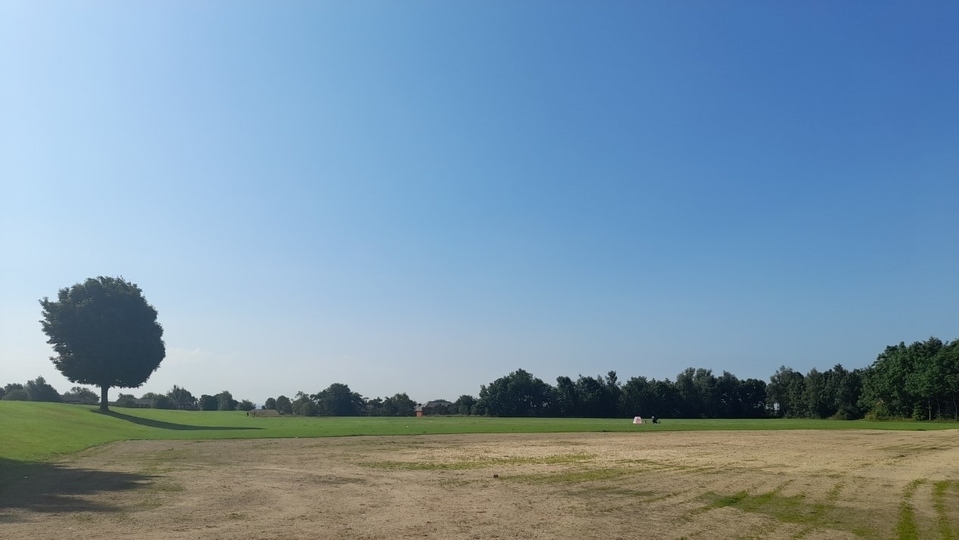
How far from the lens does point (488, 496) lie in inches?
738

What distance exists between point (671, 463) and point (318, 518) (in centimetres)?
1889

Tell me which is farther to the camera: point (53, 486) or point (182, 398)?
point (182, 398)

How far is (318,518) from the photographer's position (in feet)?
49.8

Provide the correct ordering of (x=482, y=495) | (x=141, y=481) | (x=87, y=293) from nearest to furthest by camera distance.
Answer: (x=482, y=495) → (x=141, y=481) → (x=87, y=293)

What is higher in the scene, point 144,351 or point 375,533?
point 144,351

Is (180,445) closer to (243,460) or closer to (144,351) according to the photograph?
(243,460)

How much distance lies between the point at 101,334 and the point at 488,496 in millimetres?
71045

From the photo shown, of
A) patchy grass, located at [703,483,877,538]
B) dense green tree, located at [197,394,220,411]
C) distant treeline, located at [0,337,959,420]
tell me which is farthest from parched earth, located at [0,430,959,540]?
dense green tree, located at [197,394,220,411]

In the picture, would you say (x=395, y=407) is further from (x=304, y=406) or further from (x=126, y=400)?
(x=126, y=400)

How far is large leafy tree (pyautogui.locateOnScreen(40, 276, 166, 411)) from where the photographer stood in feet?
242

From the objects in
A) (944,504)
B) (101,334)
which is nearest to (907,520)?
(944,504)

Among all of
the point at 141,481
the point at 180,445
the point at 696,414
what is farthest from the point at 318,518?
the point at 696,414

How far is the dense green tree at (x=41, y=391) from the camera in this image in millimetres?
129750

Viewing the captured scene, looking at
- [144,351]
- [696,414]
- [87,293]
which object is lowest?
[696,414]
